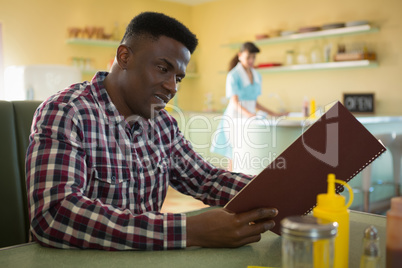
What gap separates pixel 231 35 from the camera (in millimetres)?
6059

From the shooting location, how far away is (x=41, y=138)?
3.04 feet

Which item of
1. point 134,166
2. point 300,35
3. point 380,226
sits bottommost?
point 380,226

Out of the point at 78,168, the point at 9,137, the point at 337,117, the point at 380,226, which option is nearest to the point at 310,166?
the point at 337,117

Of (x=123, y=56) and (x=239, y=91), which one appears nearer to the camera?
(x=123, y=56)

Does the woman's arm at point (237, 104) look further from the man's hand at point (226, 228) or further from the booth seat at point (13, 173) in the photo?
the man's hand at point (226, 228)

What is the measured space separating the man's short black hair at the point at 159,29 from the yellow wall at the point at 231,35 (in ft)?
12.4

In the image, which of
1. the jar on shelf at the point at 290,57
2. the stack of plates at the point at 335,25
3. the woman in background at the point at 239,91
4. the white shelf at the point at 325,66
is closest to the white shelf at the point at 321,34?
the stack of plates at the point at 335,25

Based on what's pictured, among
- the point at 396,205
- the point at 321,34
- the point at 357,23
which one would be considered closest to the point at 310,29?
the point at 321,34

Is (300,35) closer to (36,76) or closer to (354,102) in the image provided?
(354,102)

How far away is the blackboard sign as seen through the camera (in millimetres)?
4537

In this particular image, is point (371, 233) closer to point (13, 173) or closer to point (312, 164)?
point (312, 164)

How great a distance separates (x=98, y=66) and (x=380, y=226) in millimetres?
5271

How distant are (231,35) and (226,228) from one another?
18.0ft

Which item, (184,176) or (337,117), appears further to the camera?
(184,176)
